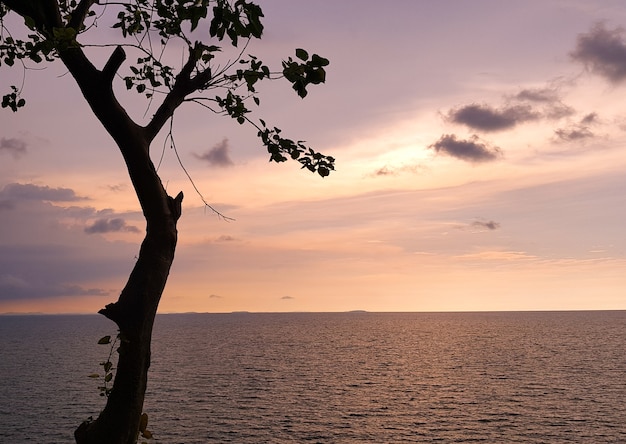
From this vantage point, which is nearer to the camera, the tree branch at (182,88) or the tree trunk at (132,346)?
the tree trunk at (132,346)

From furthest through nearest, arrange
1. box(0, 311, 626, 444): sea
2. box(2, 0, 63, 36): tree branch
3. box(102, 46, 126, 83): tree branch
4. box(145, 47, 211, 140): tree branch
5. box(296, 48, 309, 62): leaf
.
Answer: box(0, 311, 626, 444): sea < box(145, 47, 211, 140): tree branch < box(102, 46, 126, 83): tree branch < box(2, 0, 63, 36): tree branch < box(296, 48, 309, 62): leaf

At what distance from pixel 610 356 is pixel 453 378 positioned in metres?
56.4

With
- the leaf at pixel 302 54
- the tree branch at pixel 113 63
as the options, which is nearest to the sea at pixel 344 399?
the tree branch at pixel 113 63

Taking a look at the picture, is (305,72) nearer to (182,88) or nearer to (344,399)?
(182,88)

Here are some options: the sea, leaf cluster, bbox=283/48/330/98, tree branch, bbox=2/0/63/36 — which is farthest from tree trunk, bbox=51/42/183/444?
the sea

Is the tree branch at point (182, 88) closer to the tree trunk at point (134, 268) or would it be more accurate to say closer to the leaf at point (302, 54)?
the tree trunk at point (134, 268)

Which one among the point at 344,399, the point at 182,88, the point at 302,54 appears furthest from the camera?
the point at 344,399

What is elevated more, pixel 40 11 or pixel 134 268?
pixel 40 11

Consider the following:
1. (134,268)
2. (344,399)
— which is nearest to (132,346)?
(134,268)

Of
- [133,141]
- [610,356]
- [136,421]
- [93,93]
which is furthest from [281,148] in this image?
[610,356]

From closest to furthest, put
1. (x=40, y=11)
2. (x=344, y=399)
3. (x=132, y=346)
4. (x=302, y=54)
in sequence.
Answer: (x=302, y=54)
(x=40, y=11)
(x=132, y=346)
(x=344, y=399)

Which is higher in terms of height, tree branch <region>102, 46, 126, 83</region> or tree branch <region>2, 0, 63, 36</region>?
tree branch <region>2, 0, 63, 36</region>

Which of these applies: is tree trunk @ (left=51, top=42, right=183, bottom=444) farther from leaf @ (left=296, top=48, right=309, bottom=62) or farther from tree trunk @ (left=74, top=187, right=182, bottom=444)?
leaf @ (left=296, top=48, right=309, bottom=62)

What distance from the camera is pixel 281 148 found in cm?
802
